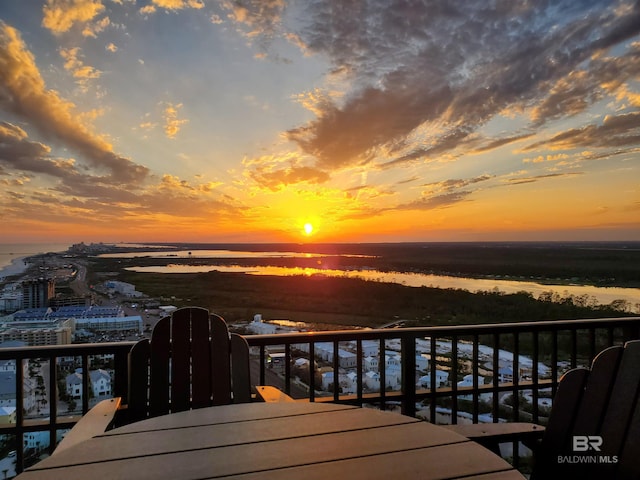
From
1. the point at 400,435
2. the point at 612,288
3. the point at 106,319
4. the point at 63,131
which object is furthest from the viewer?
the point at 612,288

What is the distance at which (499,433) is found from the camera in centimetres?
136

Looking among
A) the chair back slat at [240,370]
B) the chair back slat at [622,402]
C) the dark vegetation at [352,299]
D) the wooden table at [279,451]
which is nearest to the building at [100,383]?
the chair back slat at [240,370]

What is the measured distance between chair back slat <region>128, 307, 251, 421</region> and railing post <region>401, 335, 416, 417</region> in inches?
43.4

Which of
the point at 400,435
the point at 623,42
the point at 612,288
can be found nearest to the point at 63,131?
the point at 400,435

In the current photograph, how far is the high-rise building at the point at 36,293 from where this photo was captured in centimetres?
364

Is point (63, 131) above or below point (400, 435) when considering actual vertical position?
above

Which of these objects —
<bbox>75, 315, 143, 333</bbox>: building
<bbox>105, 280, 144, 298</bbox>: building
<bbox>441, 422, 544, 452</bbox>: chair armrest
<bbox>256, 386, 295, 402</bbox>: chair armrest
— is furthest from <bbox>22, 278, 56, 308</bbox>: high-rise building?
<bbox>441, 422, 544, 452</bbox>: chair armrest

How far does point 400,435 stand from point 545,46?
5039mm

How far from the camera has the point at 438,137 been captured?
5918mm

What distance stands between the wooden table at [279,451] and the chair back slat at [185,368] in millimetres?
762

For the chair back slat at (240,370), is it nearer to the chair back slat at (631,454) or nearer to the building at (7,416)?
the building at (7,416)

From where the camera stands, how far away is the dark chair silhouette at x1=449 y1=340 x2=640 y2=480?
4.34ft

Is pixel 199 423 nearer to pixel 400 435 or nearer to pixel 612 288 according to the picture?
pixel 400 435

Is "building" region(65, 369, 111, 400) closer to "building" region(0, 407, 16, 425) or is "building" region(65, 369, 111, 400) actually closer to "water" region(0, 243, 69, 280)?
"building" region(0, 407, 16, 425)
